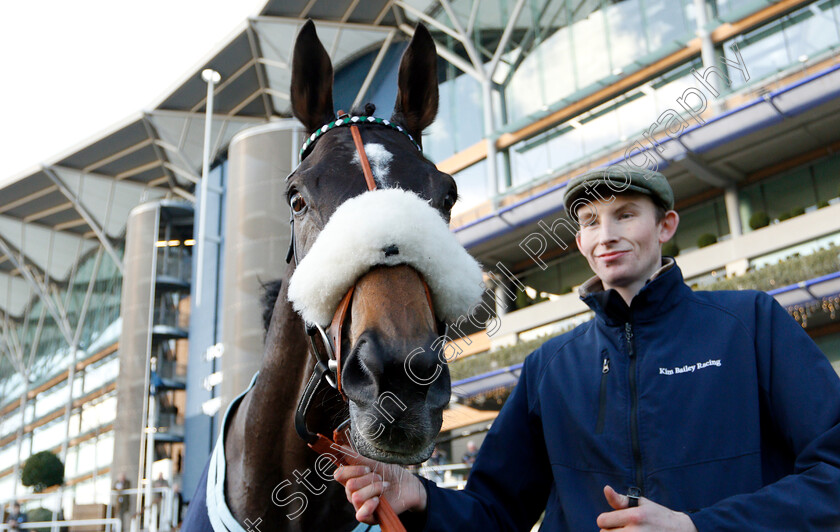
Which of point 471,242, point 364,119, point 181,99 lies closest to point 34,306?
point 181,99

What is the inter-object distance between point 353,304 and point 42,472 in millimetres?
24424

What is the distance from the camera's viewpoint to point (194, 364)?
28.6 metres

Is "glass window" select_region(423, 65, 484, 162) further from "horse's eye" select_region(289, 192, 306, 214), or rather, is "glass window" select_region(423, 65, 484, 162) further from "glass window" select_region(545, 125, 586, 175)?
"horse's eye" select_region(289, 192, 306, 214)

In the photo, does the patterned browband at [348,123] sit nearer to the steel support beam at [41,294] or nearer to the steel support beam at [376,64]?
the steel support beam at [376,64]

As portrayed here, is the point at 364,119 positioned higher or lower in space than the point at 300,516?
higher

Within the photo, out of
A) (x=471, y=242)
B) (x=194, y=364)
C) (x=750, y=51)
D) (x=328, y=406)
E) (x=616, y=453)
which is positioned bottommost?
(x=616, y=453)

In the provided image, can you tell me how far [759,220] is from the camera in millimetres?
19062

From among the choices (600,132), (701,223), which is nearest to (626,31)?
(600,132)

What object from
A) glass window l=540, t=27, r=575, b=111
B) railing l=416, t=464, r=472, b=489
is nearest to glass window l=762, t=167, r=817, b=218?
glass window l=540, t=27, r=575, b=111

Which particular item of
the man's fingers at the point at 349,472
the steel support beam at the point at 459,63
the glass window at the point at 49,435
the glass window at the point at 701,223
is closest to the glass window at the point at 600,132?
the glass window at the point at 701,223

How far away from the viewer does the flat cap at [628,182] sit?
231cm

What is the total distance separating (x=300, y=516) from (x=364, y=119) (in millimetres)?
1411

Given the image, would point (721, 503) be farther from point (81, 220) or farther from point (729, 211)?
point (81, 220)

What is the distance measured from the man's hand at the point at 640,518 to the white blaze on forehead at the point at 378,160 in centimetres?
117
